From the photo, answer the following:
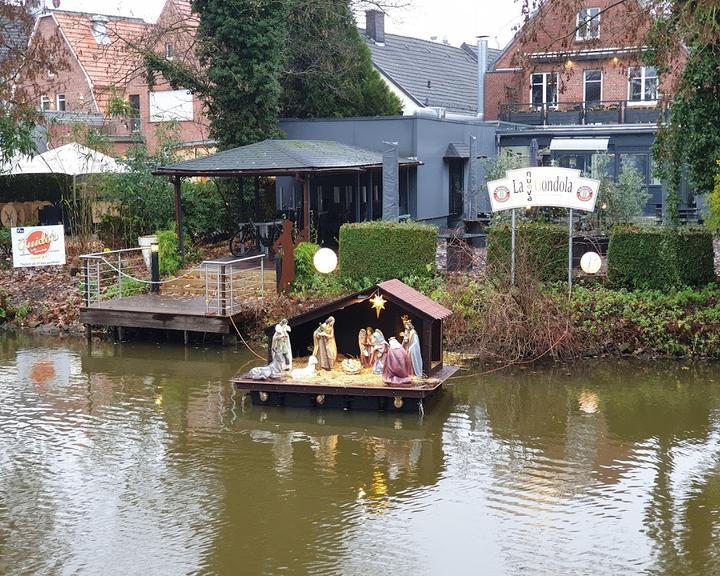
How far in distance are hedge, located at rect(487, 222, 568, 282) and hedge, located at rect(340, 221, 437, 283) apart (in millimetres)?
1368

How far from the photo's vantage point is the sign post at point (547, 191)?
20.1m

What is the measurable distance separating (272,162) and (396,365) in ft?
32.1

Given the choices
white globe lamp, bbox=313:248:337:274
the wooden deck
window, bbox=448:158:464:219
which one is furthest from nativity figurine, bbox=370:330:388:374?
window, bbox=448:158:464:219

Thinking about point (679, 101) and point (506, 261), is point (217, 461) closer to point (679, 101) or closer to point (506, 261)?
point (506, 261)

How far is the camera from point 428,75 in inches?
1646

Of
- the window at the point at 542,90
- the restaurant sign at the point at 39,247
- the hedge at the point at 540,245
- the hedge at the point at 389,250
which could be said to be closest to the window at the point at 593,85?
the window at the point at 542,90

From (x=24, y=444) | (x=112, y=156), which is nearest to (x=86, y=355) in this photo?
(x=24, y=444)

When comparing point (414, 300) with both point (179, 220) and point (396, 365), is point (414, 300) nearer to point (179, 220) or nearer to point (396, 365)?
point (396, 365)

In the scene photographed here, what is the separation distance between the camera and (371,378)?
1600cm

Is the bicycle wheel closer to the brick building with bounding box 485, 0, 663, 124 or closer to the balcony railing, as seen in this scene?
the brick building with bounding box 485, 0, 663, 124

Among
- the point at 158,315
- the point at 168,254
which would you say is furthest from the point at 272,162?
the point at 158,315

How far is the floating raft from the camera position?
608 inches

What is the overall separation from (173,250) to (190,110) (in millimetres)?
19282

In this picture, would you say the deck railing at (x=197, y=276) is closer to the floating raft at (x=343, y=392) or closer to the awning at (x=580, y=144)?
the floating raft at (x=343, y=392)
